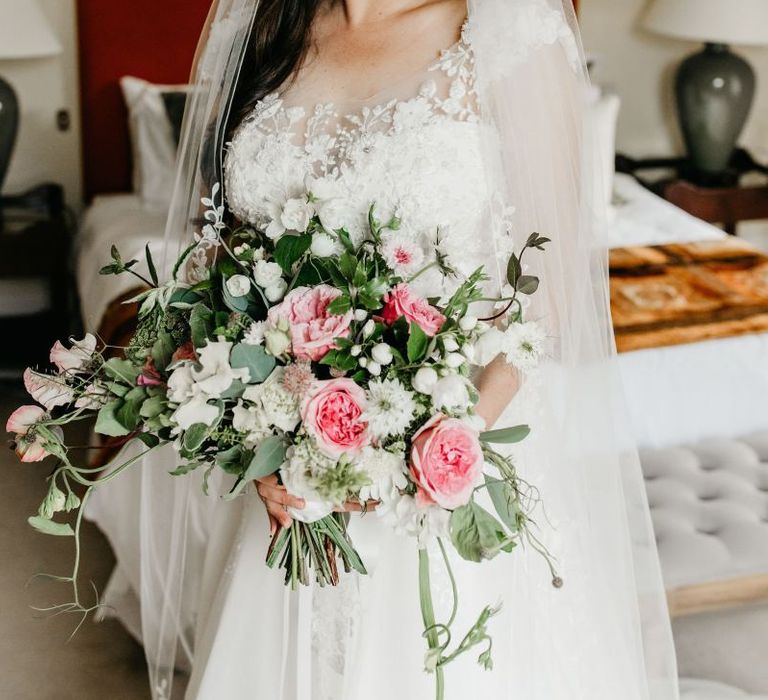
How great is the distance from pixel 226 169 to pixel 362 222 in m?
0.33

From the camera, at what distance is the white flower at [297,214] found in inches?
53.9

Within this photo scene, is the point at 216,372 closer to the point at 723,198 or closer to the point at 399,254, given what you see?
the point at 399,254

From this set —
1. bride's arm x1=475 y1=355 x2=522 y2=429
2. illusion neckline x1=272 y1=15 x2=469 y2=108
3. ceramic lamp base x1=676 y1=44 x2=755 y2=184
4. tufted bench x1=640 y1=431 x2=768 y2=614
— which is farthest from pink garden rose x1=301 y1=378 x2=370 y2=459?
ceramic lamp base x1=676 y1=44 x2=755 y2=184

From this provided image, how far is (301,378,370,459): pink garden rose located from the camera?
3.92 feet

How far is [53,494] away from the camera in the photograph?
4.34 ft

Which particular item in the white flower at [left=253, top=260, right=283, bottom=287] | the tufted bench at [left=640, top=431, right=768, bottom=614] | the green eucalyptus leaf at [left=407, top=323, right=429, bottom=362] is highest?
the white flower at [left=253, top=260, right=283, bottom=287]

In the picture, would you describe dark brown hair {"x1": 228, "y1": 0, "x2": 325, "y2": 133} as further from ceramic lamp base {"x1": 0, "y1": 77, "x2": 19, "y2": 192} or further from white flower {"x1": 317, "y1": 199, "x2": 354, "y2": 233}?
ceramic lamp base {"x1": 0, "y1": 77, "x2": 19, "y2": 192}

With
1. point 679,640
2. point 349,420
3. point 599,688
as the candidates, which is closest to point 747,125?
point 679,640

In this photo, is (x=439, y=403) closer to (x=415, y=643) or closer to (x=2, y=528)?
(x=415, y=643)

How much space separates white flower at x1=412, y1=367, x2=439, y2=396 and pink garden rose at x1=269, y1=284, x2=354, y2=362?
108 millimetres

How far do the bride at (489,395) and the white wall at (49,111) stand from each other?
302 centimetres

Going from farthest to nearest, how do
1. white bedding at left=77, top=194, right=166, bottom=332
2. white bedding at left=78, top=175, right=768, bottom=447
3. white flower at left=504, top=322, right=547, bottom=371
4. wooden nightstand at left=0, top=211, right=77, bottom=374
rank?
wooden nightstand at left=0, top=211, right=77, bottom=374 < white bedding at left=77, top=194, right=166, bottom=332 < white bedding at left=78, top=175, right=768, bottom=447 < white flower at left=504, top=322, right=547, bottom=371

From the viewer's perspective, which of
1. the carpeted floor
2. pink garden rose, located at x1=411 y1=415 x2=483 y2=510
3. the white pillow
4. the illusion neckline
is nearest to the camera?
pink garden rose, located at x1=411 y1=415 x2=483 y2=510

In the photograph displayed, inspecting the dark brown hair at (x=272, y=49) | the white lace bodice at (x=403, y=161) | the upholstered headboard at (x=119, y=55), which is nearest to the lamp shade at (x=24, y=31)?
the upholstered headboard at (x=119, y=55)
